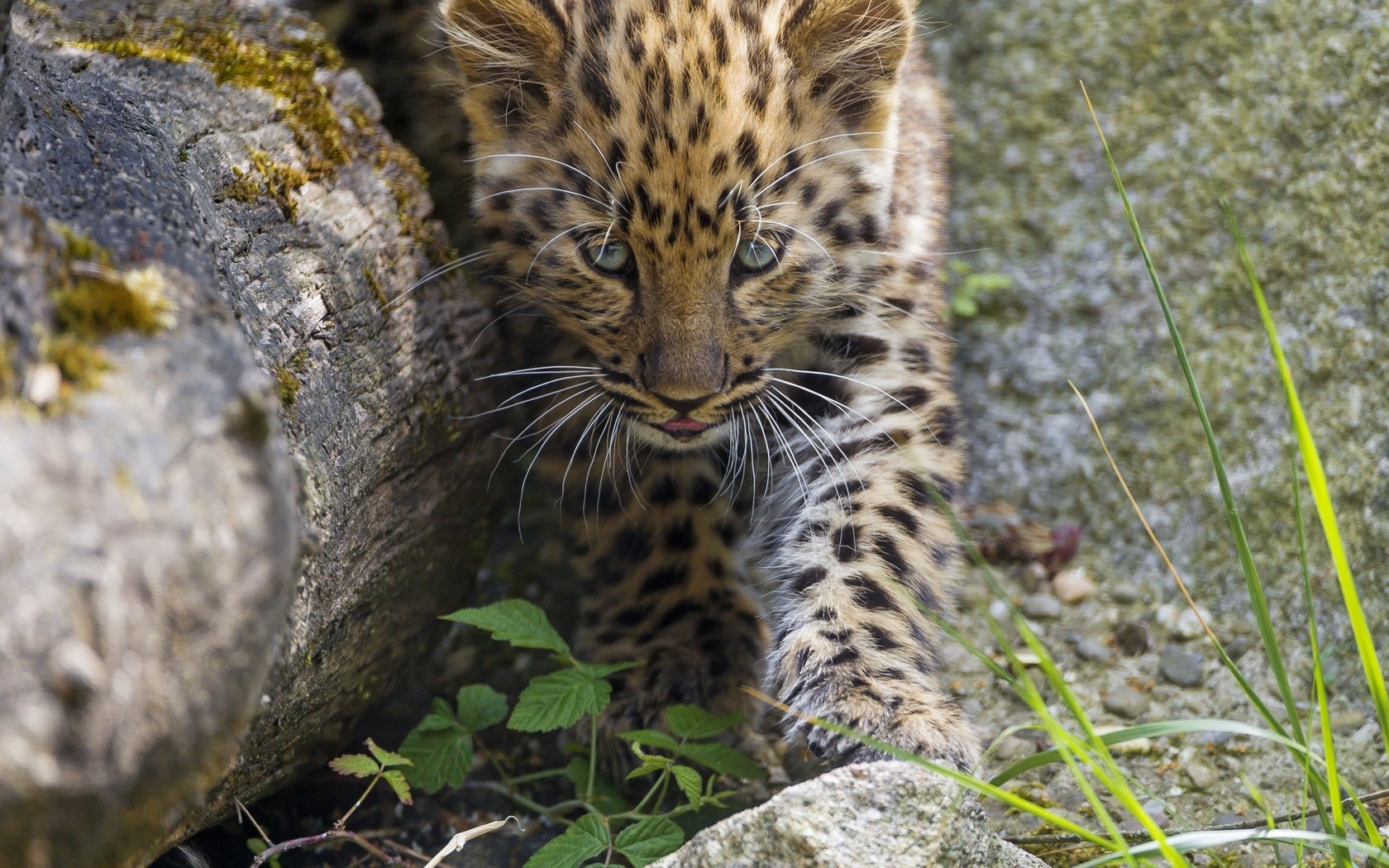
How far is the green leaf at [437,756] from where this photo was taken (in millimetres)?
2965

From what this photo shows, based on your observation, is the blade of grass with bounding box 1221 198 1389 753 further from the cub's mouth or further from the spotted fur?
the cub's mouth

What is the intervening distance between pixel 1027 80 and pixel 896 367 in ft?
6.45

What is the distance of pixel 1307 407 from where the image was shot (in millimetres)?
3688

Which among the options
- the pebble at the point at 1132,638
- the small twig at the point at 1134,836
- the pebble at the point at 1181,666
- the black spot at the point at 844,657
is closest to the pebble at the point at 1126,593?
the pebble at the point at 1132,638

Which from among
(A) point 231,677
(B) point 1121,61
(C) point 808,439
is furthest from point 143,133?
(B) point 1121,61

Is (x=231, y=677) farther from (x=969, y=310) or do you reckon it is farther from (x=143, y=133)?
(x=969, y=310)

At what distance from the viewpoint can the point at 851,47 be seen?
3.12m

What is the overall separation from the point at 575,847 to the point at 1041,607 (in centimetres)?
176

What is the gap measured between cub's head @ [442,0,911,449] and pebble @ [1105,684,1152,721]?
1337 mm

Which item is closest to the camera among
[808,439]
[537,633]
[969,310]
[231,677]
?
[231,677]

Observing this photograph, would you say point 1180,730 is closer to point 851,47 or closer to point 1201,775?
point 1201,775

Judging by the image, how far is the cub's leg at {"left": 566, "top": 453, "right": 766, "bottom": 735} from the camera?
3.50 metres

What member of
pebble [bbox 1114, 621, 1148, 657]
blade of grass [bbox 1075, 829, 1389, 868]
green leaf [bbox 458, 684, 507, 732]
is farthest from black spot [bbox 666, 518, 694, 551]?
blade of grass [bbox 1075, 829, 1389, 868]

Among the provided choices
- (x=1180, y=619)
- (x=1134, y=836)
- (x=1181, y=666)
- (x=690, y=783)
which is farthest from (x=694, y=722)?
(x=1180, y=619)
